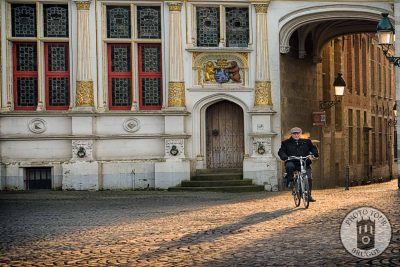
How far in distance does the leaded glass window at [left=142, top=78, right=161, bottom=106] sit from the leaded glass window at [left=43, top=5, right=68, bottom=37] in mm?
2824

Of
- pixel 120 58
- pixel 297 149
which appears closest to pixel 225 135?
pixel 120 58

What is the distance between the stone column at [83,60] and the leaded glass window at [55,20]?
571mm

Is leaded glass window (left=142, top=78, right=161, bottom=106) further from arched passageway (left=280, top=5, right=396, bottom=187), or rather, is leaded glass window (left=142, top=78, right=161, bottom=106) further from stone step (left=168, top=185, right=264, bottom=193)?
arched passageway (left=280, top=5, right=396, bottom=187)

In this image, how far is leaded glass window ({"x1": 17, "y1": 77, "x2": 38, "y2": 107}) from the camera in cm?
2800

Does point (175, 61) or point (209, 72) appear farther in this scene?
point (209, 72)

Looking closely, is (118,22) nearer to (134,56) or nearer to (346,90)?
(134,56)

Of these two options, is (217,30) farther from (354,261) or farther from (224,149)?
(354,261)

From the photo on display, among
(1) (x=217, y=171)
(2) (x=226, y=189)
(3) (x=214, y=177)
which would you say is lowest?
(2) (x=226, y=189)

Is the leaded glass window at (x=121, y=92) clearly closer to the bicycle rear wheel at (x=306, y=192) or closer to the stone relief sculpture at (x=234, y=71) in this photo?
the stone relief sculpture at (x=234, y=71)

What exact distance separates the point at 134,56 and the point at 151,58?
535 mm

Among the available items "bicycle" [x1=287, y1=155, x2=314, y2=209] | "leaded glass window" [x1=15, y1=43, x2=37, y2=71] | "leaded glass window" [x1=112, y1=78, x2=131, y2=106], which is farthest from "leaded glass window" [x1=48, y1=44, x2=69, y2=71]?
"bicycle" [x1=287, y1=155, x2=314, y2=209]

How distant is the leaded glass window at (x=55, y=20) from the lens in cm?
2797

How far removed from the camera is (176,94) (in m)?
27.9
